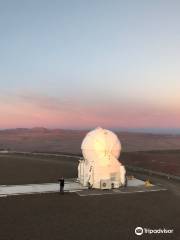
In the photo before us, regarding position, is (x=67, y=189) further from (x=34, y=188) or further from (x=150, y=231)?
(x=150, y=231)

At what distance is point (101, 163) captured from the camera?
101 ft

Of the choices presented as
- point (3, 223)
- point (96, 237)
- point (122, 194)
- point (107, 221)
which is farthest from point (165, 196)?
point (3, 223)

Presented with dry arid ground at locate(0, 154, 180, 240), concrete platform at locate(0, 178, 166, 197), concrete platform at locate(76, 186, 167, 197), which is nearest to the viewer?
dry arid ground at locate(0, 154, 180, 240)

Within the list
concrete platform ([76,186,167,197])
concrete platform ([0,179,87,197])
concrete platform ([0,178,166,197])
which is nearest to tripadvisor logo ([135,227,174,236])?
concrete platform ([76,186,167,197])

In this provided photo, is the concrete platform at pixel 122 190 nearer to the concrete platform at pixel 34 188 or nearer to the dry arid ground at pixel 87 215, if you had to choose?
the dry arid ground at pixel 87 215

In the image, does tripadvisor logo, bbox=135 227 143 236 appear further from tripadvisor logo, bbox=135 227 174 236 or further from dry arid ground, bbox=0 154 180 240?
dry arid ground, bbox=0 154 180 240

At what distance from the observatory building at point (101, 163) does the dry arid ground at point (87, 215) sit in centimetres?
302

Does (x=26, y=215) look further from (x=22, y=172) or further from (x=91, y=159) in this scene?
(x=22, y=172)

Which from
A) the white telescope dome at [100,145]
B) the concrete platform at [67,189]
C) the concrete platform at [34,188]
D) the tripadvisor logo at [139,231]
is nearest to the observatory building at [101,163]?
the white telescope dome at [100,145]

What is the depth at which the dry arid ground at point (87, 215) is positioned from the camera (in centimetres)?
1789

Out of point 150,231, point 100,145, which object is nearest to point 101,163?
point 100,145

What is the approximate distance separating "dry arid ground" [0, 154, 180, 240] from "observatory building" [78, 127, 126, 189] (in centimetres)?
302

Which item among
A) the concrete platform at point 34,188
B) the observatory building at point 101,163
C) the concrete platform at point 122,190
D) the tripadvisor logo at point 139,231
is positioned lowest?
the tripadvisor logo at point 139,231

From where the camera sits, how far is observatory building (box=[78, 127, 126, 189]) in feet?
99.0
